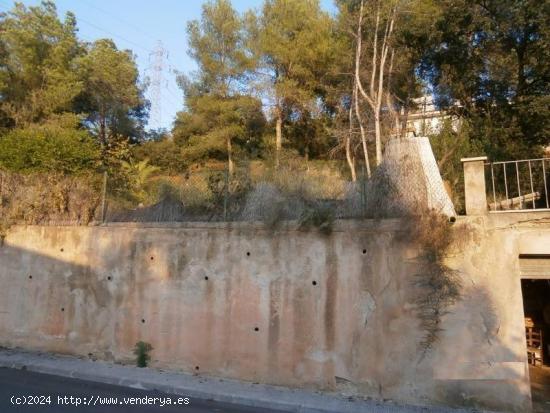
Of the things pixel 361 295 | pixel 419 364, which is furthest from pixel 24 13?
pixel 419 364

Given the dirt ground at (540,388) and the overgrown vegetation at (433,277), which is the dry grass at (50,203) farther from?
the dirt ground at (540,388)

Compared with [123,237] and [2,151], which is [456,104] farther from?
[2,151]

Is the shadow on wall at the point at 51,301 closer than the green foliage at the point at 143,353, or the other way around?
the green foliage at the point at 143,353

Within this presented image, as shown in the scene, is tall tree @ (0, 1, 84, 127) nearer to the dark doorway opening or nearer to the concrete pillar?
the concrete pillar

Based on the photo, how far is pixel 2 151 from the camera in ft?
38.7

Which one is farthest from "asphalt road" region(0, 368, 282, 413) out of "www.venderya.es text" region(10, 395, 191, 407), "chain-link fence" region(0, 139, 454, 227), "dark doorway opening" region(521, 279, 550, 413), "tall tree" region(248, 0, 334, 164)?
"tall tree" region(248, 0, 334, 164)

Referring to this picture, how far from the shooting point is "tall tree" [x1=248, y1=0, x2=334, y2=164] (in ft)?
63.5

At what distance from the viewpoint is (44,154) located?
11891 mm

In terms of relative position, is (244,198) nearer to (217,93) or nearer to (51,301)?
(51,301)

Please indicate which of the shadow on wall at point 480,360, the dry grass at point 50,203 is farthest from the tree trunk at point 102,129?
the shadow on wall at point 480,360

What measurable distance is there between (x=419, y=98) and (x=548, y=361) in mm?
11395

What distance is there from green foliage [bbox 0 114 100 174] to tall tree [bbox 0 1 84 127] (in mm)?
6368

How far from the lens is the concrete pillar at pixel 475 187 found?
640 centimetres

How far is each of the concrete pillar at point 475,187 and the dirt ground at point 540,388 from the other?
3.11 meters
